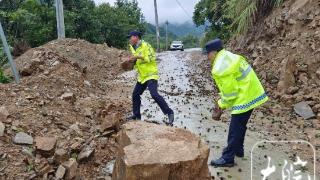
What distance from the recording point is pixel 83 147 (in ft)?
21.9

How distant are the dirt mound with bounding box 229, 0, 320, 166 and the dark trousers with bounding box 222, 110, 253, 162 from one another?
241 cm

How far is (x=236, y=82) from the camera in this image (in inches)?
231

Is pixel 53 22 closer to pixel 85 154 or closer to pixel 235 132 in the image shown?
pixel 85 154

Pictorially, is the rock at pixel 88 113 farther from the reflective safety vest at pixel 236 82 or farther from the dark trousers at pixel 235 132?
the reflective safety vest at pixel 236 82

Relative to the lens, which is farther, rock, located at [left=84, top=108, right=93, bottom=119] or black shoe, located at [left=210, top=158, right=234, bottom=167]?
rock, located at [left=84, top=108, right=93, bottom=119]

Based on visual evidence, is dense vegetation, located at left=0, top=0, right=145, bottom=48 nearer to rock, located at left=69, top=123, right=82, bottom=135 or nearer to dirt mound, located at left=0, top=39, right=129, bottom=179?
dirt mound, located at left=0, top=39, right=129, bottom=179

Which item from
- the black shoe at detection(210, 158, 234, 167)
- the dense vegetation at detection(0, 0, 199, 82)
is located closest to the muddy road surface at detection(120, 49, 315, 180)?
the black shoe at detection(210, 158, 234, 167)

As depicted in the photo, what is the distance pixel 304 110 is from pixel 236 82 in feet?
14.6

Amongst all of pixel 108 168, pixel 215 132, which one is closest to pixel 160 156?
pixel 108 168

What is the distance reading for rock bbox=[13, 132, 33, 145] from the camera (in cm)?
647

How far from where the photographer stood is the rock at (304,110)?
9.59m

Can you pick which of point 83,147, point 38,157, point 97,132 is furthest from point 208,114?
point 38,157

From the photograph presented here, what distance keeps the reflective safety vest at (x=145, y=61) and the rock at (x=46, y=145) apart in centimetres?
222

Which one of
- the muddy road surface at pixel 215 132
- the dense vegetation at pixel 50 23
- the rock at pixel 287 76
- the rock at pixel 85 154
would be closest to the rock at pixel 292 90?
the rock at pixel 287 76
